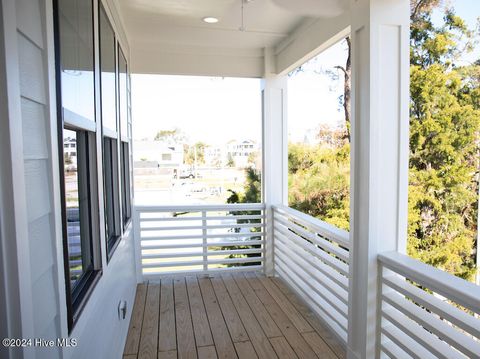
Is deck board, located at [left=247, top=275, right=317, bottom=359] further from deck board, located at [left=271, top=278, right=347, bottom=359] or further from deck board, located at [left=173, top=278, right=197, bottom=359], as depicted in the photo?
deck board, located at [left=173, top=278, right=197, bottom=359]

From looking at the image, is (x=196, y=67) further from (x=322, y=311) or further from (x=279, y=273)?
(x=322, y=311)

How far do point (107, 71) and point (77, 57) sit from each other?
79 centimetres

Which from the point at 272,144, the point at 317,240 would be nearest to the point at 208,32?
the point at 272,144

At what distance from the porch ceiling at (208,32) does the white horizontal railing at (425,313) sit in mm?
1637

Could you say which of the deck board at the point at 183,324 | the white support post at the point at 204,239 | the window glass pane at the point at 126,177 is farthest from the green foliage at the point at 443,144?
the window glass pane at the point at 126,177

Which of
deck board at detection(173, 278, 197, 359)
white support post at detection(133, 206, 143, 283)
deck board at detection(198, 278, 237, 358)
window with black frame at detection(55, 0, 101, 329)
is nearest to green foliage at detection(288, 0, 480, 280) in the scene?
deck board at detection(198, 278, 237, 358)

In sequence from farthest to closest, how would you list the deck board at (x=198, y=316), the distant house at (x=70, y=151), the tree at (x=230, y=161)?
1. the tree at (x=230, y=161)
2. the deck board at (x=198, y=316)
3. the distant house at (x=70, y=151)

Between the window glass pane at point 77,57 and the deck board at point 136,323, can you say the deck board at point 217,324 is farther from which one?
the window glass pane at point 77,57

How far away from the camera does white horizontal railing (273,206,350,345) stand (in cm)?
254

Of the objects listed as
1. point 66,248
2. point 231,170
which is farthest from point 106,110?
point 231,170

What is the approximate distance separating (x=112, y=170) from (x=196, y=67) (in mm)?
1889

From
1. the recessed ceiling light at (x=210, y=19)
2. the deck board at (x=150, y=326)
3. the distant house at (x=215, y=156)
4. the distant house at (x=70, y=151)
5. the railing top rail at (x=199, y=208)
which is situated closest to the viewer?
the distant house at (x=70, y=151)

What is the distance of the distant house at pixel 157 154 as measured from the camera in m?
4.27

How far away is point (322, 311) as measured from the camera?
9.43 feet
